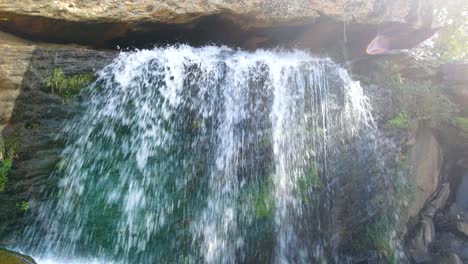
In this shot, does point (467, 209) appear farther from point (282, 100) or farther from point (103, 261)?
point (103, 261)

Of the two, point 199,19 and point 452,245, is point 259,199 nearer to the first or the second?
point 199,19

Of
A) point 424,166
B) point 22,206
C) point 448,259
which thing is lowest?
point 448,259

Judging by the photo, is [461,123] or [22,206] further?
[461,123]

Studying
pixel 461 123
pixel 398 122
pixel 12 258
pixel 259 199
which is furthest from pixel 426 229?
pixel 12 258

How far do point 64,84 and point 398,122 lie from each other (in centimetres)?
630

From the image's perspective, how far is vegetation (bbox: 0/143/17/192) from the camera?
→ 5.19m

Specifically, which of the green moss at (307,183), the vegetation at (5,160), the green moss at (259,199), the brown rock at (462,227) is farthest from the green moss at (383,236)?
the vegetation at (5,160)

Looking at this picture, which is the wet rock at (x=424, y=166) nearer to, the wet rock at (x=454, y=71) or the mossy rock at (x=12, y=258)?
the wet rock at (x=454, y=71)

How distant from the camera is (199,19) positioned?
7176 millimetres

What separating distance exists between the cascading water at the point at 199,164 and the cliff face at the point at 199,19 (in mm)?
639

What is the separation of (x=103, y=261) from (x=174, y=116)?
2.55 m

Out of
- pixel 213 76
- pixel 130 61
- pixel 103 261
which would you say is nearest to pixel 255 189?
pixel 213 76

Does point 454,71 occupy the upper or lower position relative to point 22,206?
upper

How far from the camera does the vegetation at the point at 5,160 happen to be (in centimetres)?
519
